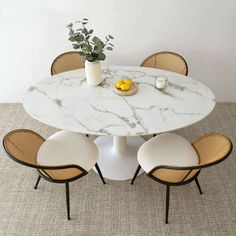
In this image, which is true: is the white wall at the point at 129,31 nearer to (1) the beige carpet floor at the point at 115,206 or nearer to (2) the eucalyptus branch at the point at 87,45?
(2) the eucalyptus branch at the point at 87,45

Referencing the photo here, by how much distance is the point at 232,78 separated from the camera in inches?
136

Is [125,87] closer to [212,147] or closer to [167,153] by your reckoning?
[167,153]

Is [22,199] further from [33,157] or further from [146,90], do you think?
[146,90]

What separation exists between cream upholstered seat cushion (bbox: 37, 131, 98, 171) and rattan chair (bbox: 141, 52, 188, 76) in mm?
1084

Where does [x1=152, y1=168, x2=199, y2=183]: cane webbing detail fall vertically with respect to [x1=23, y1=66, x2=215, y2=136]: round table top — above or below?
below

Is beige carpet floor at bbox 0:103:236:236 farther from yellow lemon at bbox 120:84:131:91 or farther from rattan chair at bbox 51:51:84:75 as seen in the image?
rattan chair at bbox 51:51:84:75

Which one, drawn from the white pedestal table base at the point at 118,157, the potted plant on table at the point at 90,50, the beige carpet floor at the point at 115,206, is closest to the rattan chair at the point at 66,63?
the potted plant on table at the point at 90,50

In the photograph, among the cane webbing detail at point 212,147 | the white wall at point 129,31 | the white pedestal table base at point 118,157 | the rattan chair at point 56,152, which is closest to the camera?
the cane webbing detail at point 212,147

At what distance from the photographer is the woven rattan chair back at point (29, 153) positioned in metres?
1.85

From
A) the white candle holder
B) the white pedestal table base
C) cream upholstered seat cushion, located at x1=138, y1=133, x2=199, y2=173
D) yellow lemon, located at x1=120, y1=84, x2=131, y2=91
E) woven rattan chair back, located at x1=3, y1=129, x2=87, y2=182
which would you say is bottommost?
the white pedestal table base

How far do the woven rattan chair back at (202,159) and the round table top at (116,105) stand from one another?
0.20 m

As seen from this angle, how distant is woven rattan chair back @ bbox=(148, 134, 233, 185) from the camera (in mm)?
1829

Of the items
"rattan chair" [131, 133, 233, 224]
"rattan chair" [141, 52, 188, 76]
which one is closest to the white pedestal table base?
"rattan chair" [131, 133, 233, 224]

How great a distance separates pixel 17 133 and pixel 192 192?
1449mm
